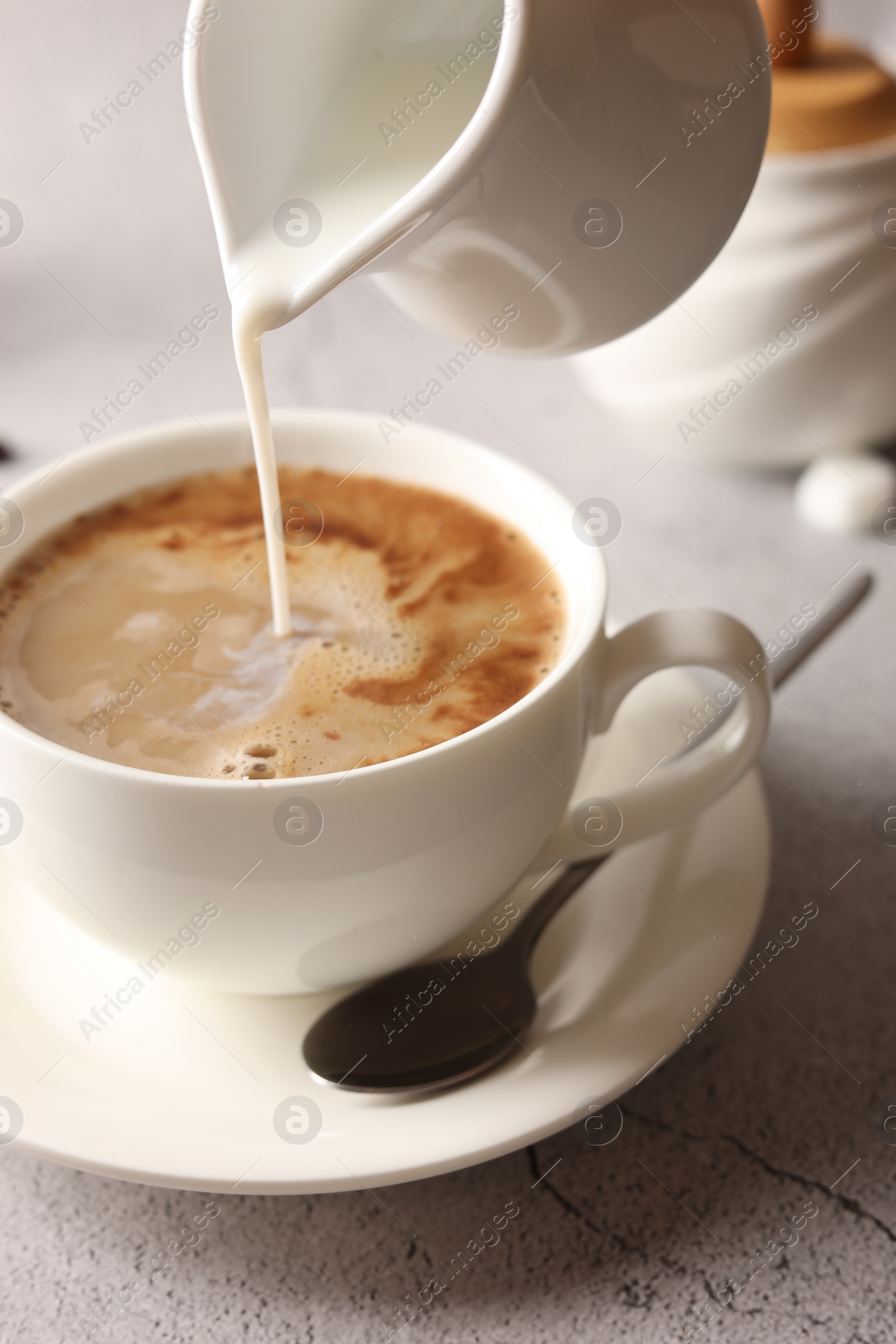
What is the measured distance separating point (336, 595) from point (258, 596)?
0.07 metres

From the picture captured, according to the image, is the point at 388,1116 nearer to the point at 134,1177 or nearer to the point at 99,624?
the point at 134,1177

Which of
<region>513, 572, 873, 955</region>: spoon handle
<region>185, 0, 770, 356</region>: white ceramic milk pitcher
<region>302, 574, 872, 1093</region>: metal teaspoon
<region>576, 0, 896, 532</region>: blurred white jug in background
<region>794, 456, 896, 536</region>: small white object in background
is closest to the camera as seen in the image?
<region>185, 0, 770, 356</region>: white ceramic milk pitcher

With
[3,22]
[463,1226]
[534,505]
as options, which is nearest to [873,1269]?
[463,1226]

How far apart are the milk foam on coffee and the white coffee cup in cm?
6

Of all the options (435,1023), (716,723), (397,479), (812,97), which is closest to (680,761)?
(716,723)

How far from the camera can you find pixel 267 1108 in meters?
0.90

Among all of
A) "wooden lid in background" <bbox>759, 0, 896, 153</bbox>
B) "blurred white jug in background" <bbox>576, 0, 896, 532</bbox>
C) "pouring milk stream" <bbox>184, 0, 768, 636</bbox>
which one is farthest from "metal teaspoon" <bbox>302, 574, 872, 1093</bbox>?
"wooden lid in background" <bbox>759, 0, 896, 153</bbox>

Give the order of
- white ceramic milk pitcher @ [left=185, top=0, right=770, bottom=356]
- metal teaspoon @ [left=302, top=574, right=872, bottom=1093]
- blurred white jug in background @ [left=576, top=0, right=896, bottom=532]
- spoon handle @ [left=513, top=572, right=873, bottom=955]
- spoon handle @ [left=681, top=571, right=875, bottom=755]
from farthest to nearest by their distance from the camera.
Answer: blurred white jug in background @ [left=576, top=0, right=896, bottom=532] → spoon handle @ [left=681, top=571, right=875, bottom=755] → spoon handle @ [left=513, top=572, right=873, bottom=955] → metal teaspoon @ [left=302, top=574, right=872, bottom=1093] → white ceramic milk pitcher @ [left=185, top=0, right=770, bottom=356]

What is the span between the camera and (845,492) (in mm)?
1730

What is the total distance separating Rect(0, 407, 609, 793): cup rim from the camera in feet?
2.72

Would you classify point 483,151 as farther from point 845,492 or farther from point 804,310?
point 845,492

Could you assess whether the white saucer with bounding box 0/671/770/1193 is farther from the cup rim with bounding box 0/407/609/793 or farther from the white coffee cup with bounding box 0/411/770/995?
the cup rim with bounding box 0/407/609/793

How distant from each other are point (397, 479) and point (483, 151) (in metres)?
0.53

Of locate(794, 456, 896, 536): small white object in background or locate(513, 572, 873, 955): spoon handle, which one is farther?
locate(794, 456, 896, 536): small white object in background
